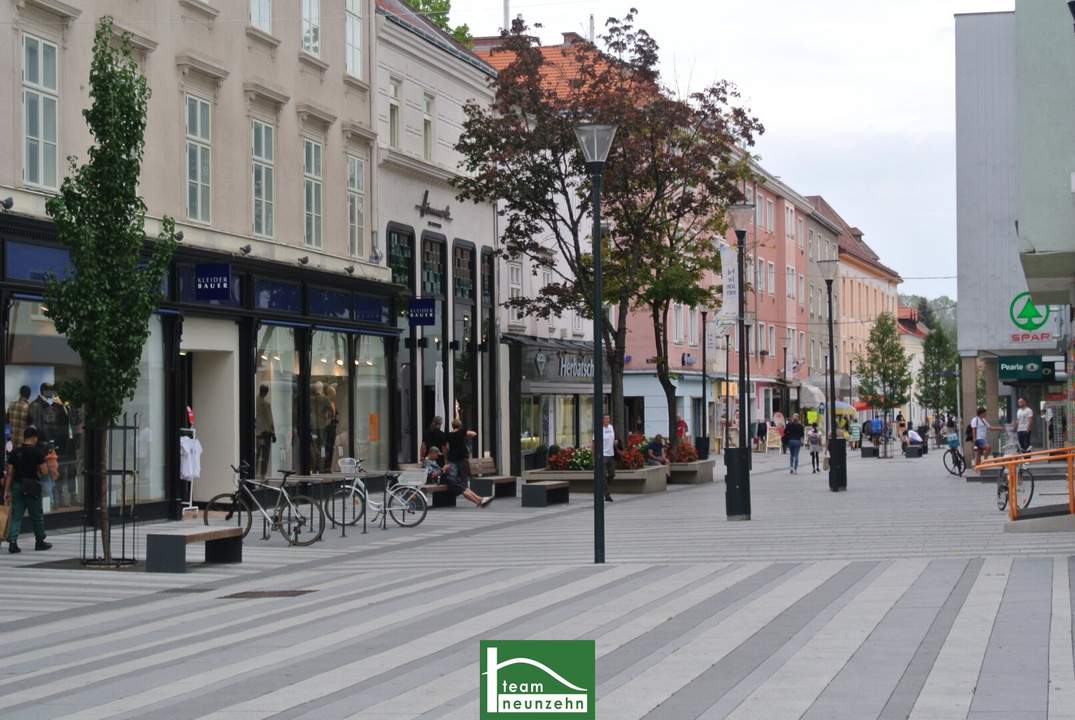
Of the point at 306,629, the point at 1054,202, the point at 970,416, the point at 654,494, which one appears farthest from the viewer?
the point at 970,416

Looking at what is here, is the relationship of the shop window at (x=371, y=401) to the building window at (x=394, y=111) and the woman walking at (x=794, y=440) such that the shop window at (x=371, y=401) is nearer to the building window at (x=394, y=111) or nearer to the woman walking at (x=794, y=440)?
the building window at (x=394, y=111)

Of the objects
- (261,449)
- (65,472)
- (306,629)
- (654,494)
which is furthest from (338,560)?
(654,494)

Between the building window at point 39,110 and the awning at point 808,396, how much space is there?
70.9 metres

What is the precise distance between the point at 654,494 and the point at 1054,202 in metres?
16.3

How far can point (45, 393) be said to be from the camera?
23.5 metres

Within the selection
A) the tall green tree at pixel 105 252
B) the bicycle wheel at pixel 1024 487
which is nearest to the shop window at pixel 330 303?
the tall green tree at pixel 105 252

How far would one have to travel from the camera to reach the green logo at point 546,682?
5055 millimetres

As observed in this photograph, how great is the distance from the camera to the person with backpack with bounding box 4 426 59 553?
20.6 meters

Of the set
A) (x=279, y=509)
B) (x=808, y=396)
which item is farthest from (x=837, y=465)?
(x=808, y=396)

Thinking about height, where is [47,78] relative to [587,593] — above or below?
above

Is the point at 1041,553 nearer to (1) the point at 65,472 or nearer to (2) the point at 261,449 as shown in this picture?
(1) the point at 65,472

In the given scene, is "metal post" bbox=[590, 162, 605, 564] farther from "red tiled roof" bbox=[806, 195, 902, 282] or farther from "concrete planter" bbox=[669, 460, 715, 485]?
"red tiled roof" bbox=[806, 195, 902, 282]

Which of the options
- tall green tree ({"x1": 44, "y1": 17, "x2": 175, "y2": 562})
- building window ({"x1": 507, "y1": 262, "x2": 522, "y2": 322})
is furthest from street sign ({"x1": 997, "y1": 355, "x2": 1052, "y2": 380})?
tall green tree ({"x1": 44, "y1": 17, "x2": 175, "y2": 562})

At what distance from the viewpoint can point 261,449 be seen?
31109 mm
